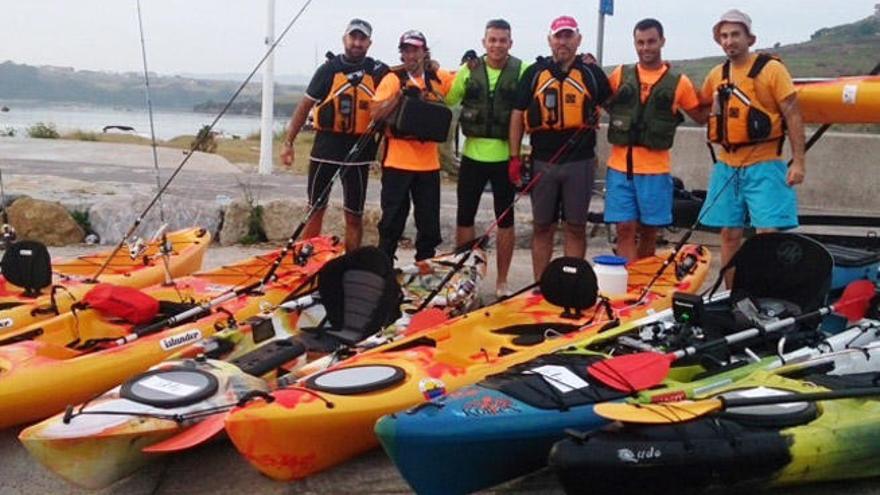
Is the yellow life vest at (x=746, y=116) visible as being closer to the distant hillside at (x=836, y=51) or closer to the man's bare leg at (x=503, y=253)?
the man's bare leg at (x=503, y=253)

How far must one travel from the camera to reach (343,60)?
24.0ft

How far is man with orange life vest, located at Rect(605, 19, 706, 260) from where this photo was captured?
6527 millimetres

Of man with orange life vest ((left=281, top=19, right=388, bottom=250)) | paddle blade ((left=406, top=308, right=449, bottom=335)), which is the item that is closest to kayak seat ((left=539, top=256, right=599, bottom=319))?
paddle blade ((left=406, top=308, right=449, bottom=335))

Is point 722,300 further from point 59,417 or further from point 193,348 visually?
point 59,417

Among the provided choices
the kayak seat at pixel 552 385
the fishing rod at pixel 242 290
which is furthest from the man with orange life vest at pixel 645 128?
the kayak seat at pixel 552 385

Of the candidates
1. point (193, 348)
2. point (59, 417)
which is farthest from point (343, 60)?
point (59, 417)

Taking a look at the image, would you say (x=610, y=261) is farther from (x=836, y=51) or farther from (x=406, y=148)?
(x=836, y=51)

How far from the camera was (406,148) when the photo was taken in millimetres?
7008

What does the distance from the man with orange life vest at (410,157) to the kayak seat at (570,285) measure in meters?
1.85

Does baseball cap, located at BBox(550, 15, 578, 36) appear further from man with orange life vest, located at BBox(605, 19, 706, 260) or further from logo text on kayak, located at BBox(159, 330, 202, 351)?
logo text on kayak, located at BBox(159, 330, 202, 351)

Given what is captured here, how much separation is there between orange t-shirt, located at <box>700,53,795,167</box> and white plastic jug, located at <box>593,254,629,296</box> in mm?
1082

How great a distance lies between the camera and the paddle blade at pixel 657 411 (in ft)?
11.7

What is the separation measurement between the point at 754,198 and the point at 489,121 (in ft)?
6.22

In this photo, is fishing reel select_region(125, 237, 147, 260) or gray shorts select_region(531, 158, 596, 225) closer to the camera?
gray shorts select_region(531, 158, 596, 225)
